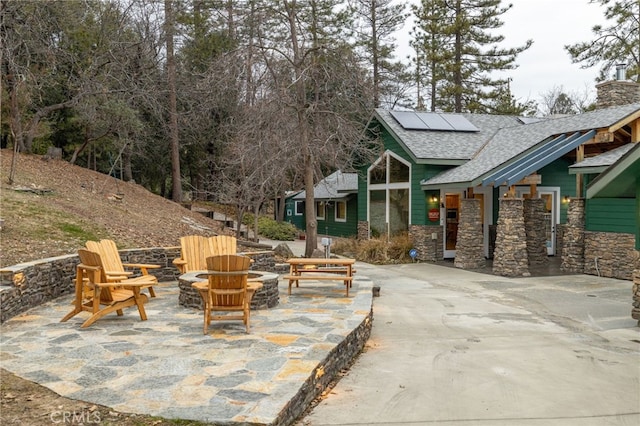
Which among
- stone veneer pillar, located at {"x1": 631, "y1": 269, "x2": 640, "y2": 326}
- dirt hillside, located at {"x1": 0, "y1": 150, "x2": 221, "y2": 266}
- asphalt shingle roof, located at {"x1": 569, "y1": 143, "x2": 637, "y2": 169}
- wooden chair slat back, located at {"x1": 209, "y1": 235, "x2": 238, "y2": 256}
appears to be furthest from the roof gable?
stone veneer pillar, located at {"x1": 631, "y1": 269, "x2": 640, "y2": 326}

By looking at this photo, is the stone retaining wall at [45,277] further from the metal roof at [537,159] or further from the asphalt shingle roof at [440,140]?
the asphalt shingle roof at [440,140]

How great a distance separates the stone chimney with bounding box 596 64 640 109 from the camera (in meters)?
15.6

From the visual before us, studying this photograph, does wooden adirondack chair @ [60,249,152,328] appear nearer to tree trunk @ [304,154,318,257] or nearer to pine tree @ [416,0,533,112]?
tree trunk @ [304,154,318,257]

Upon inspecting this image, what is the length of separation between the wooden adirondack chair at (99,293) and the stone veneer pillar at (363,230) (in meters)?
13.1

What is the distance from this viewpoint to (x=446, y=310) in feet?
28.2

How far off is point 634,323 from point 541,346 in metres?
2.39

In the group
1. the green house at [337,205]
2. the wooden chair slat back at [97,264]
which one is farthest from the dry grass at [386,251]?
the wooden chair slat back at [97,264]

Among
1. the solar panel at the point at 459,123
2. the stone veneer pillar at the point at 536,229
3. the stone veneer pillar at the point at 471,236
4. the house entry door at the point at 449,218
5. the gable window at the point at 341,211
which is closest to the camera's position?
the stone veneer pillar at the point at 471,236

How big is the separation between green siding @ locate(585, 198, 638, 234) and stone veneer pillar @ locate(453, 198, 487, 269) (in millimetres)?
2676

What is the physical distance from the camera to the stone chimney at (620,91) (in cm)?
1556

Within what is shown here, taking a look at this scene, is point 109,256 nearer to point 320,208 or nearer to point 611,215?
point 611,215

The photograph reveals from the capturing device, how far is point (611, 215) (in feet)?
40.6

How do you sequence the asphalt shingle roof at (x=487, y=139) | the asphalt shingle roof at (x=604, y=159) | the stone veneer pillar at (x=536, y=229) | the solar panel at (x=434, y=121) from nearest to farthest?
the asphalt shingle roof at (x=604, y=159) → the asphalt shingle roof at (x=487, y=139) → the stone veneer pillar at (x=536, y=229) → the solar panel at (x=434, y=121)

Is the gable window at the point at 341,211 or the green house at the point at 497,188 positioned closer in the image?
the green house at the point at 497,188
